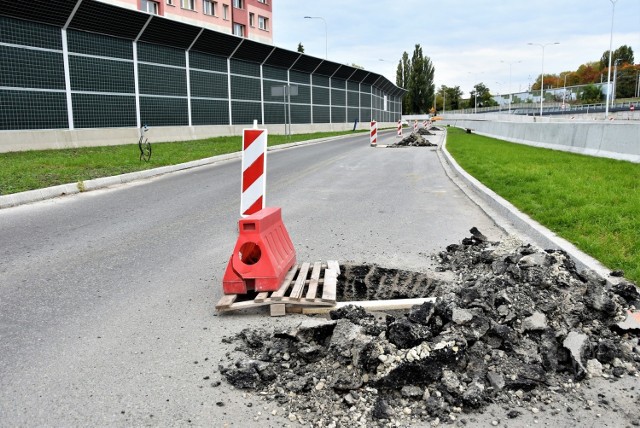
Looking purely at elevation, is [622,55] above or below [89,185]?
above

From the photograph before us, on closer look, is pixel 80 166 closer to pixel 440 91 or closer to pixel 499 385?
pixel 499 385

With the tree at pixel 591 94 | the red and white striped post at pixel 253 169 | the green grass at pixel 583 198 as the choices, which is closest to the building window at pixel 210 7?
→ the green grass at pixel 583 198

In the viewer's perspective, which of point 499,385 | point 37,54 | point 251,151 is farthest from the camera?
point 37,54

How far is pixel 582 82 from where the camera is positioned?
155625 millimetres

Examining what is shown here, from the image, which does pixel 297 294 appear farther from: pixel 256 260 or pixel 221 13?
pixel 221 13

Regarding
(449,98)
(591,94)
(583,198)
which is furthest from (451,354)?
(449,98)

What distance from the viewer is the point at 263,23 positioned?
2404 inches

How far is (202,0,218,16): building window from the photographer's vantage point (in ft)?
162

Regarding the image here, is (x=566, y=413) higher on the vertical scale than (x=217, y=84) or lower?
lower

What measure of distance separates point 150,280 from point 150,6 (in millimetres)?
42387

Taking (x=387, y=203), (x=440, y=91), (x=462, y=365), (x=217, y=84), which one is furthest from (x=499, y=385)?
(x=440, y=91)

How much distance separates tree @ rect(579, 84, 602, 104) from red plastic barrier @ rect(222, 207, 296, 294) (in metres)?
127

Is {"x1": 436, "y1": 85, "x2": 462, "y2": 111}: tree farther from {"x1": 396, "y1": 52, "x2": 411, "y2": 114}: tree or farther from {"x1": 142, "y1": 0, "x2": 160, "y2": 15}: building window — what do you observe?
{"x1": 142, "y1": 0, "x2": 160, "y2": 15}: building window

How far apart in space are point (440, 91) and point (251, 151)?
168 metres
